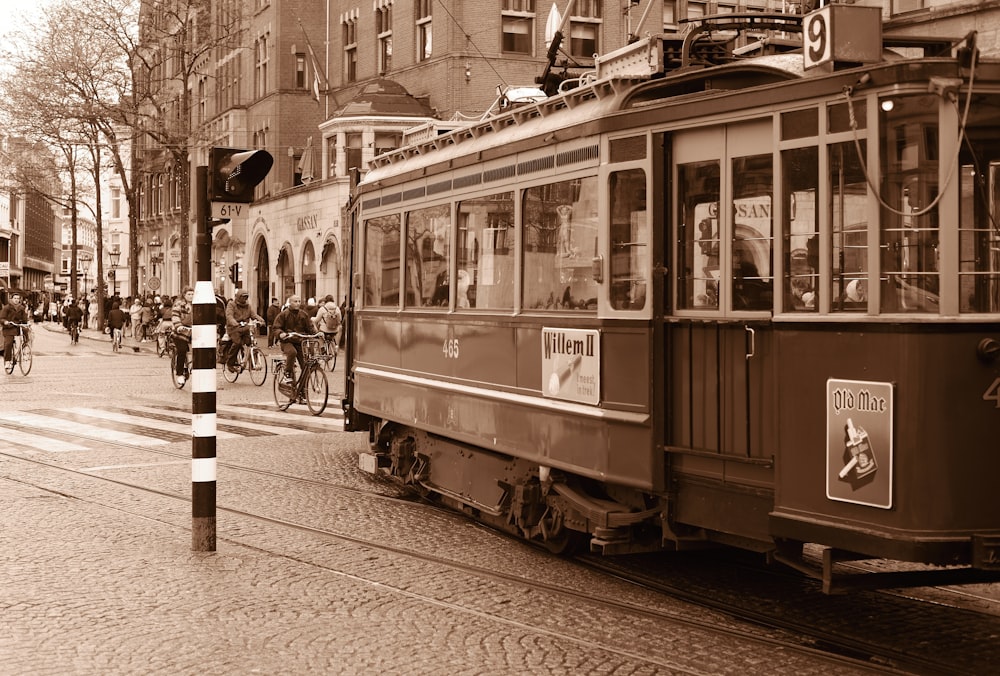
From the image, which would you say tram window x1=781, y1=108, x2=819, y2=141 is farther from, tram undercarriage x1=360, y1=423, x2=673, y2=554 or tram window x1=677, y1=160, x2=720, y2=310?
tram undercarriage x1=360, y1=423, x2=673, y2=554

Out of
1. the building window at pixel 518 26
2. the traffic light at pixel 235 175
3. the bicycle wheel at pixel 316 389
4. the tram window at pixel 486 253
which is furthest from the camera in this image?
the building window at pixel 518 26

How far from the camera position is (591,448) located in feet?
24.1

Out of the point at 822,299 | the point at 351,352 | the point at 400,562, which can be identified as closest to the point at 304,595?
the point at 400,562

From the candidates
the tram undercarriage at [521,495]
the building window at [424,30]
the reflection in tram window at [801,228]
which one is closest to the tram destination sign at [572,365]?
the tram undercarriage at [521,495]

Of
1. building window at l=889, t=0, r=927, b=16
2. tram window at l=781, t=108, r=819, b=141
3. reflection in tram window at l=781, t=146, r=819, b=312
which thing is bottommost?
reflection in tram window at l=781, t=146, r=819, b=312

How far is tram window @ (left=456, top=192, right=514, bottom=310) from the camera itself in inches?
334

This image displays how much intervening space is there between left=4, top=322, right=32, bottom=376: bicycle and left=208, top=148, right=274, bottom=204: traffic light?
1995 centimetres

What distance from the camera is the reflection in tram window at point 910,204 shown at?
→ 5684mm

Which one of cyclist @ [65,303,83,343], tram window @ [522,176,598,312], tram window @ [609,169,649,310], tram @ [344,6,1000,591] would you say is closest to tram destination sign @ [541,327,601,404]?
tram @ [344,6,1000,591]

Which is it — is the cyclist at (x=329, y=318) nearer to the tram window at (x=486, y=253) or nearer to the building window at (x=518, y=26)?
→ the building window at (x=518, y=26)

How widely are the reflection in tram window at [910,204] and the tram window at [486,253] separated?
3.08m

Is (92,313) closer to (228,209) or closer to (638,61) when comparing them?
(228,209)

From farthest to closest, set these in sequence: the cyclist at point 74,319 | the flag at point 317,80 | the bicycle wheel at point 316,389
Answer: the cyclist at point 74,319, the flag at point 317,80, the bicycle wheel at point 316,389

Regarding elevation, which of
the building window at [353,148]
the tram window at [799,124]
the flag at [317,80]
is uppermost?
the flag at [317,80]
